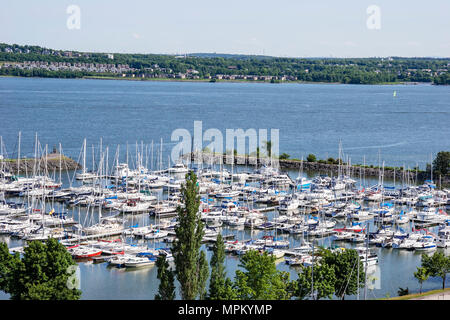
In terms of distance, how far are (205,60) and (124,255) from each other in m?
151

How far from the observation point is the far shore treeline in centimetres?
13662

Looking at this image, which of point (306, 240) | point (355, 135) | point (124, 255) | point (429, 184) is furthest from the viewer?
point (355, 135)

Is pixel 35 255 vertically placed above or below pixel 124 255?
above

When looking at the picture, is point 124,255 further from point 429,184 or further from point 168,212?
point 429,184


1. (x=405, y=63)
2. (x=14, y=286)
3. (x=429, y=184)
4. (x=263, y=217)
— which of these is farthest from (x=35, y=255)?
(x=405, y=63)

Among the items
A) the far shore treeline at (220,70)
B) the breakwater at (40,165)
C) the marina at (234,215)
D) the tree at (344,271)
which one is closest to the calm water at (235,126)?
the marina at (234,215)

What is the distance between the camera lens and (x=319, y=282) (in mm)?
13742

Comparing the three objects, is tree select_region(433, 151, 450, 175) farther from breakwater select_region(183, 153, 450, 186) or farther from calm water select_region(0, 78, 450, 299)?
calm water select_region(0, 78, 450, 299)

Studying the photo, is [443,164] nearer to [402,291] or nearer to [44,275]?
[402,291]

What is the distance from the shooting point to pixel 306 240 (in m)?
20.9

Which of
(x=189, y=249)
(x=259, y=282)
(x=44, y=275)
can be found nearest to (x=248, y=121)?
(x=259, y=282)

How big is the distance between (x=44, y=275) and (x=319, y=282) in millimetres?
5567
